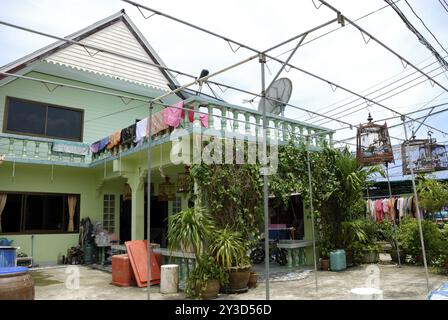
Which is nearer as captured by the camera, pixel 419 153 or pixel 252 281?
pixel 252 281

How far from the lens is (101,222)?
1128cm

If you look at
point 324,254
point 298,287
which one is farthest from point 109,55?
point 298,287

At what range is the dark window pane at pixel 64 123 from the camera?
1079 cm

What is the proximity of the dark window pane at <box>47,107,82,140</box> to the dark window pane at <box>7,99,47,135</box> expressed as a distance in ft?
0.72

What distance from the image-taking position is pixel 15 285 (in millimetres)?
4566

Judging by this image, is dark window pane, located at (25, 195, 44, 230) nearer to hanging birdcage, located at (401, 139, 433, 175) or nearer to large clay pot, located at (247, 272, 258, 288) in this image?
large clay pot, located at (247, 272, 258, 288)

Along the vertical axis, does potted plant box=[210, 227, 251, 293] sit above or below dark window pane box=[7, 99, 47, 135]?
below

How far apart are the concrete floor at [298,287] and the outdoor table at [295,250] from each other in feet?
3.03

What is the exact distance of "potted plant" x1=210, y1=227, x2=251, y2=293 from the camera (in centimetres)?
596

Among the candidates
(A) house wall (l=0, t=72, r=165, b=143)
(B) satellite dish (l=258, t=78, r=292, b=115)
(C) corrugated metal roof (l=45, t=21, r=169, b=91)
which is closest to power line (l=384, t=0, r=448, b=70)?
(B) satellite dish (l=258, t=78, r=292, b=115)

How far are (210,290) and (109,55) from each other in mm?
8093

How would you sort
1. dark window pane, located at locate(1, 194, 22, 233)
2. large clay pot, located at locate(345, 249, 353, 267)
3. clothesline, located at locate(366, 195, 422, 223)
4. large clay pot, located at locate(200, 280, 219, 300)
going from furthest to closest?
clothesline, located at locate(366, 195, 422, 223) < dark window pane, located at locate(1, 194, 22, 233) < large clay pot, located at locate(345, 249, 353, 267) < large clay pot, located at locate(200, 280, 219, 300)

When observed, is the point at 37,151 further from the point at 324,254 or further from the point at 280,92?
the point at 324,254

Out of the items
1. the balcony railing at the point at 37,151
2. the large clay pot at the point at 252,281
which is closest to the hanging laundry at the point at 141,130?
the balcony railing at the point at 37,151
